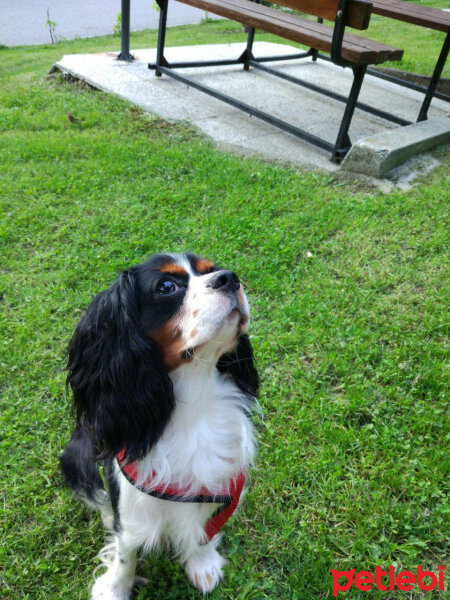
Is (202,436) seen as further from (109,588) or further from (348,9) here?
(348,9)

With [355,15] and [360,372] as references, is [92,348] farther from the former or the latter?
[355,15]

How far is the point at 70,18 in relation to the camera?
11.4 metres

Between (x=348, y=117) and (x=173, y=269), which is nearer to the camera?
(x=173, y=269)

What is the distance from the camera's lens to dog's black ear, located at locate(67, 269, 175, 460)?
144 cm

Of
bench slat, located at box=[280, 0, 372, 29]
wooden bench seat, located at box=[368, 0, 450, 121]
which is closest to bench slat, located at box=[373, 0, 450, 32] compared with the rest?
wooden bench seat, located at box=[368, 0, 450, 121]

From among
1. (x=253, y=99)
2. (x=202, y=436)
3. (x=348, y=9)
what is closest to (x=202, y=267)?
(x=202, y=436)

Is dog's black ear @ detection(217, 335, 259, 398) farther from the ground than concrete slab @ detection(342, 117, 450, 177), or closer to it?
farther from the ground

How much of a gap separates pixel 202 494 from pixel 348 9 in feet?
12.4

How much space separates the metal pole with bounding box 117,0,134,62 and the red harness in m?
6.02

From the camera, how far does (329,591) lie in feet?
5.95

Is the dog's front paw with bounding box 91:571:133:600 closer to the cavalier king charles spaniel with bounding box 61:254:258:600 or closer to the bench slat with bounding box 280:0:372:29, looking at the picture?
the cavalier king charles spaniel with bounding box 61:254:258:600

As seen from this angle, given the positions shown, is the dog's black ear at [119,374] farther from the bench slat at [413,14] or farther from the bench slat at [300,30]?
the bench slat at [413,14]

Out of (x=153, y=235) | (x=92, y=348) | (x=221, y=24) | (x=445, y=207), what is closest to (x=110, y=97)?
(x=153, y=235)

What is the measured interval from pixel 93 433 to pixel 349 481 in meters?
1.19
